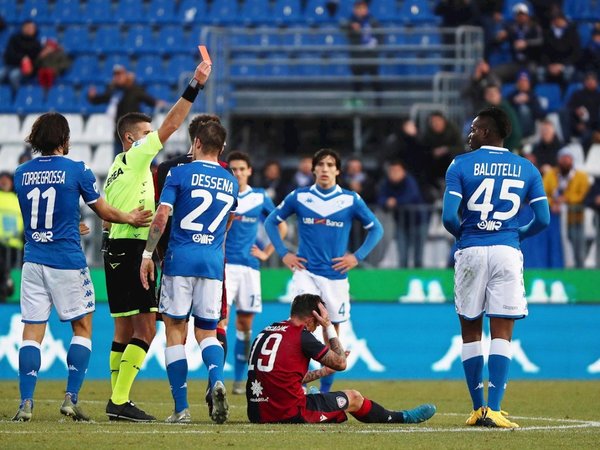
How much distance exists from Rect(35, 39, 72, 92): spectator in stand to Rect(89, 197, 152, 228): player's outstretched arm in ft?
50.0

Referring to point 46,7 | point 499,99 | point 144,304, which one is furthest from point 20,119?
point 144,304

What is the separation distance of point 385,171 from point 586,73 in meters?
5.26

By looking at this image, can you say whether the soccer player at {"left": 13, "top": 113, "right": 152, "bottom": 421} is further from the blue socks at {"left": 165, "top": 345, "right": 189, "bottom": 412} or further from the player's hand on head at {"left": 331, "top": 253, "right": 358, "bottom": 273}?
the player's hand on head at {"left": 331, "top": 253, "right": 358, "bottom": 273}

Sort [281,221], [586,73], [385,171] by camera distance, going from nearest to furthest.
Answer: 1. [281,221]
2. [385,171]
3. [586,73]

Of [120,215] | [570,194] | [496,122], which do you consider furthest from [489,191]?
[570,194]

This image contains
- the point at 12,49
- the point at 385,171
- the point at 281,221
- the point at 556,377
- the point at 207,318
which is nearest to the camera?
the point at 207,318

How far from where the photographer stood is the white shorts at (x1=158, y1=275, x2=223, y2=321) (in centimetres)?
995

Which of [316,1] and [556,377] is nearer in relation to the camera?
[556,377]

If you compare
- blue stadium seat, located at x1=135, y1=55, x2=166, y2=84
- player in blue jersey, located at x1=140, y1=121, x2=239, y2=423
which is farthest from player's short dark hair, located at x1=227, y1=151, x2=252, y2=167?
blue stadium seat, located at x1=135, y1=55, x2=166, y2=84

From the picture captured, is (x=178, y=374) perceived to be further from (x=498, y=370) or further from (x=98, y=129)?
(x=98, y=129)

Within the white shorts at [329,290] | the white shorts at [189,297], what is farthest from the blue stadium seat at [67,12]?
the white shorts at [189,297]

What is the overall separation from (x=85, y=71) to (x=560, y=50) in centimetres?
943

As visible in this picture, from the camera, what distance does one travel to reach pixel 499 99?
20.9m

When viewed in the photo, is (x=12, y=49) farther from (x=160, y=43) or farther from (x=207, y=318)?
(x=207, y=318)
